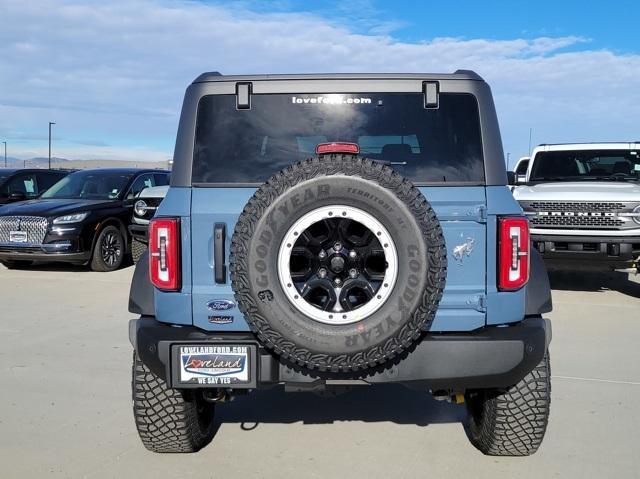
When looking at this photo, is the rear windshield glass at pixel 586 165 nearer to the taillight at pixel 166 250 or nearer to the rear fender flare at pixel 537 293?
the rear fender flare at pixel 537 293

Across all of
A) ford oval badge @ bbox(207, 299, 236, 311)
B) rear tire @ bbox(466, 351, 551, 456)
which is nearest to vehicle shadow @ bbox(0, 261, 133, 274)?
ford oval badge @ bbox(207, 299, 236, 311)

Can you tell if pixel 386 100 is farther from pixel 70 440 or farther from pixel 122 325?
pixel 122 325

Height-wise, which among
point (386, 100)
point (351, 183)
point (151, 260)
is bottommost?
point (151, 260)

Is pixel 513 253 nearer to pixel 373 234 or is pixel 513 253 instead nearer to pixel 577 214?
pixel 373 234

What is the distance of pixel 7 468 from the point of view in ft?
11.2

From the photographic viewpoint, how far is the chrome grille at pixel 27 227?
32.9 ft

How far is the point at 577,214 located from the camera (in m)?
8.35

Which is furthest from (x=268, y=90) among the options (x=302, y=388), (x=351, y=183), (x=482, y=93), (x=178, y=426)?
(x=178, y=426)

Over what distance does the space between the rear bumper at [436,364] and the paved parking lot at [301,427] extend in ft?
2.25

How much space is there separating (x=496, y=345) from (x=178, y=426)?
1.68 metres

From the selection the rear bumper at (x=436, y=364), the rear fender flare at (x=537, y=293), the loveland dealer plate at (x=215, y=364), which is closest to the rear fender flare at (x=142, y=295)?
the rear bumper at (x=436, y=364)

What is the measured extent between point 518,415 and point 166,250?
6.32 feet

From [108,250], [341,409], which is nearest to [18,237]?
[108,250]

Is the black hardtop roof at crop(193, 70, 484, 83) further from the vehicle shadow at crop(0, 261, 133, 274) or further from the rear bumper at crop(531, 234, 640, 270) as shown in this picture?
the vehicle shadow at crop(0, 261, 133, 274)
